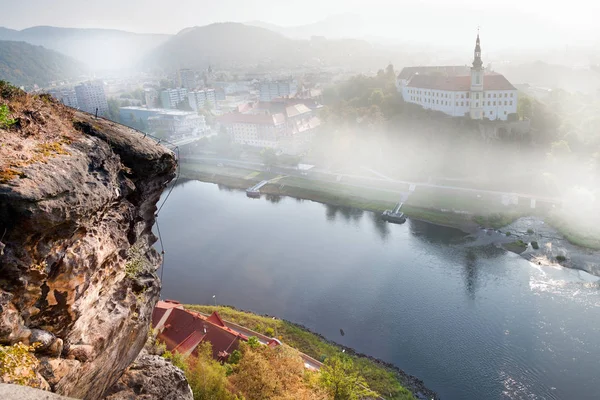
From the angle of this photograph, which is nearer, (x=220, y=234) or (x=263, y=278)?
(x=263, y=278)

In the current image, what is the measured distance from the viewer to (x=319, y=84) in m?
73.6

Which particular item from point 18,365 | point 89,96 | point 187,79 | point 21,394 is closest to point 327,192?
point 18,365

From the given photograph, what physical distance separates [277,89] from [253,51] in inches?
3294

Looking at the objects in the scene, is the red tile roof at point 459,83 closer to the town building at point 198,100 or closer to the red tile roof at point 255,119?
the red tile roof at point 255,119

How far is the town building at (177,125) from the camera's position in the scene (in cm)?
4891

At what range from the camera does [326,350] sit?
14.7 meters

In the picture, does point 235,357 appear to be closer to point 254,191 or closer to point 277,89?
point 254,191

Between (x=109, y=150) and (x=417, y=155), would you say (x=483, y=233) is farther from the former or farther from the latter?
(x=109, y=150)

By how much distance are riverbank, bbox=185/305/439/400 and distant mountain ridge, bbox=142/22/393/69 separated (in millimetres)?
84689

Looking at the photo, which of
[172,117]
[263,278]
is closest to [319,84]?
[172,117]

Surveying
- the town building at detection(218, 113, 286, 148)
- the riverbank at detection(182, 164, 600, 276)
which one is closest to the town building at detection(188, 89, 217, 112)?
the town building at detection(218, 113, 286, 148)

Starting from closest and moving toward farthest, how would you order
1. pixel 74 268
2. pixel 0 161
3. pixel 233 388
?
pixel 0 161
pixel 74 268
pixel 233 388

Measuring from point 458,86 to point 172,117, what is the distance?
103ft

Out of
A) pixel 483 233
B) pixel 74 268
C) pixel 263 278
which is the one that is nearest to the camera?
pixel 74 268
